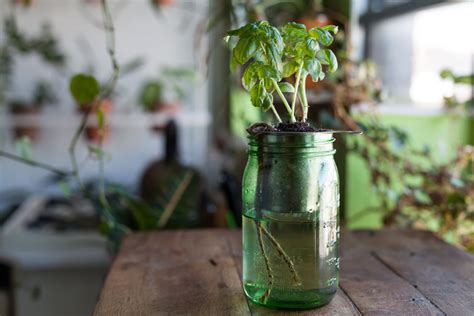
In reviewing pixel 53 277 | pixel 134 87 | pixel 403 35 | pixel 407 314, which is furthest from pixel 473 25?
pixel 134 87

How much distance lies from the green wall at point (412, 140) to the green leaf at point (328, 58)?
123 cm

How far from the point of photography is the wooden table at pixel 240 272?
706 millimetres

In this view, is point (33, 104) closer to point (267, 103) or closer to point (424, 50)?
point (424, 50)

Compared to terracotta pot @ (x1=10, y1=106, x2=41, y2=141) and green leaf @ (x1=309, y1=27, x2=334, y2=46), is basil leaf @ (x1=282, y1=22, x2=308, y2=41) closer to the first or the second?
green leaf @ (x1=309, y1=27, x2=334, y2=46)

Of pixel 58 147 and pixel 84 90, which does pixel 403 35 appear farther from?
pixel 58 147

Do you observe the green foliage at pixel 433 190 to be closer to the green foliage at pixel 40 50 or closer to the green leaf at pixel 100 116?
the green leaf at pixel 100 116

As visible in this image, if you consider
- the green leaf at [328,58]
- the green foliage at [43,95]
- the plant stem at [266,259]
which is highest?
the green foliage at [43,95]

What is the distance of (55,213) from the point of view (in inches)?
117

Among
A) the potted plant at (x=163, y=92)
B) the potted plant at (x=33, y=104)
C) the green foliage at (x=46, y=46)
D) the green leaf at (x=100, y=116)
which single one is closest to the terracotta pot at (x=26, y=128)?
the potted plant at (x=33, y=104)

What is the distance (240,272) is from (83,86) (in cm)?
49

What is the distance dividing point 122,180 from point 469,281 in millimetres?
3105

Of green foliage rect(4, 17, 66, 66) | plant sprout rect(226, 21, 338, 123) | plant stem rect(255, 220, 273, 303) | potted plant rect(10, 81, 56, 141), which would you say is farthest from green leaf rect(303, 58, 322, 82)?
potted plant rect(10, 81, 56, 141)

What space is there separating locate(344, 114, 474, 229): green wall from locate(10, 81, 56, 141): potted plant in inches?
85.3

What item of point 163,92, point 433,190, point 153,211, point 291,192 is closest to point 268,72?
point 291,192
